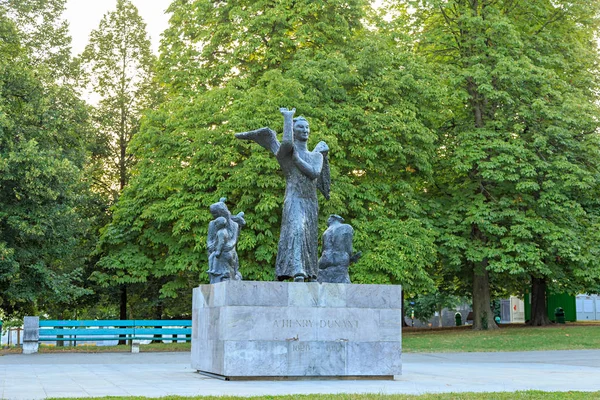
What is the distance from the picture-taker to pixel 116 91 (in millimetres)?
37125

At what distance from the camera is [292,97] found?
27781 mm

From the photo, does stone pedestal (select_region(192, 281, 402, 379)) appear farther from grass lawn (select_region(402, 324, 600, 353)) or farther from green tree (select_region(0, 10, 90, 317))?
green tree (select_region(0, 10, 90, 317))

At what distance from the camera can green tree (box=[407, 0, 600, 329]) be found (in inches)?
1193

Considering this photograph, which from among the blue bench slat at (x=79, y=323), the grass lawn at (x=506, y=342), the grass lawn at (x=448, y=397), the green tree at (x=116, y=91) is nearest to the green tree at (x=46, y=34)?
the green tree at (x=116, y=91)

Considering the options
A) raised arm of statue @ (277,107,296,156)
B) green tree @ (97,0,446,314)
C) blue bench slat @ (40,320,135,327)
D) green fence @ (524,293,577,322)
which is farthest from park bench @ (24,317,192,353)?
green fence @ (524,293,577,322)

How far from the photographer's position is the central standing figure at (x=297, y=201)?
1389 centimetres

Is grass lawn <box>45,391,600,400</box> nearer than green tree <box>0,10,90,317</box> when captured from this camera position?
Yes

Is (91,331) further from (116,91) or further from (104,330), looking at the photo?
(116,91)

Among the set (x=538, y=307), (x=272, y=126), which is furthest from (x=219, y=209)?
(x=538, y=307)

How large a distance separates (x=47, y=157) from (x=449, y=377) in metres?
17.3

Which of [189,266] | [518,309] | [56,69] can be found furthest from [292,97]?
[518,309]

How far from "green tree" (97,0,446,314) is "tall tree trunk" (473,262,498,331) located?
15.9ft

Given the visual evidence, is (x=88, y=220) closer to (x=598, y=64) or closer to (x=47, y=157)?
(x=47, y=157)

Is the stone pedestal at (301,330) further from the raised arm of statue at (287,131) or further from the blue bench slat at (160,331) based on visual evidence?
the blue bench slat at (160,331)
